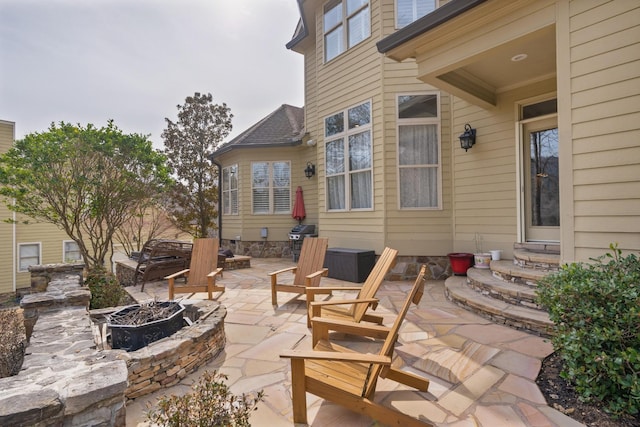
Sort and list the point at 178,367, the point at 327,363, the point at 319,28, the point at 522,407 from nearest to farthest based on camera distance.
Result: the point at 522,407 < the point at 327,363 < the point at 178,367 < the point at 319,28

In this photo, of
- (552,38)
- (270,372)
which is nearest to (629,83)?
(552,38)

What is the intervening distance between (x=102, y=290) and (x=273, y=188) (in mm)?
5988

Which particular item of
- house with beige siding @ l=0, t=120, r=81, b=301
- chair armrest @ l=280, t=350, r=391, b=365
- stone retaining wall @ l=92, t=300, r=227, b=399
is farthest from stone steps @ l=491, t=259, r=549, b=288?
house with beige siding @ l=0, t=120, r=81, b=301

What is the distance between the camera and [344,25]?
7270 mm

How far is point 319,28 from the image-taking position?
7961 millimetres

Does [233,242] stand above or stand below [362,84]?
below

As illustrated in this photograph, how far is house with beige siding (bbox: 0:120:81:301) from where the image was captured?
40.7 feet

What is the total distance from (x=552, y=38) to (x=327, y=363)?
4.52 m

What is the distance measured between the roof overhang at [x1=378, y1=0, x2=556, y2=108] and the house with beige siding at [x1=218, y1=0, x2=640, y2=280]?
0.06 ft

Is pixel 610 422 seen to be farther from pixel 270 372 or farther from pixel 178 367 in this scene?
pixel 178 367

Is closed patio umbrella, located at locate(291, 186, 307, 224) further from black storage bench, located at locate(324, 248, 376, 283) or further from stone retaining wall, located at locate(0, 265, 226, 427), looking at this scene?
stone retaining wall, located at locate(0, 265, 226, 427)

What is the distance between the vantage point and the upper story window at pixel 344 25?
6.88 m

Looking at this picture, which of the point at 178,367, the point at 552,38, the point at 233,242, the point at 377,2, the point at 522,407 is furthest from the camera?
the point at 233,242

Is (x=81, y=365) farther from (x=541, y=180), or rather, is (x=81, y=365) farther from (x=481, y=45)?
(x=541, y=180)
